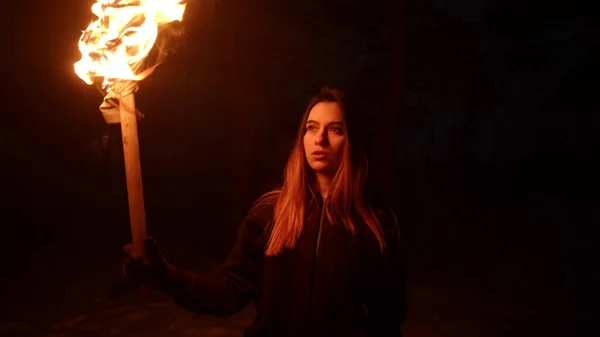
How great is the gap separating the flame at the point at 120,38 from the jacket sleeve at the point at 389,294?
1.34 metres

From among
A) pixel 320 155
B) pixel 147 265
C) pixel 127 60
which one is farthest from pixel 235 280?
pixel 127 60

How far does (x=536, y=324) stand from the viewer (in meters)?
6.27

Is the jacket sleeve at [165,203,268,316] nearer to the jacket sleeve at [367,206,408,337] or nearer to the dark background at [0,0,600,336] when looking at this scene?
the jacket sleeve at [367,206,408,337]

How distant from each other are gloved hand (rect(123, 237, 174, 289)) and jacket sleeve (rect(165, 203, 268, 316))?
0.71 feet

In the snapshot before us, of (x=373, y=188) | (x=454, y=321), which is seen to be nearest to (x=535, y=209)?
(x=454, y=321)

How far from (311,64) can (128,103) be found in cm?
1047

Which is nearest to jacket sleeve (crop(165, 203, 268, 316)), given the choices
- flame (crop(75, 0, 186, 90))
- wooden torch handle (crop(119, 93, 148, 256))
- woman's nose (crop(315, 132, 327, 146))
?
wooden torch handle (crop(119, 93, 148, 256))

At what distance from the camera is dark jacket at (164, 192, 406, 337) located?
7.61 feet

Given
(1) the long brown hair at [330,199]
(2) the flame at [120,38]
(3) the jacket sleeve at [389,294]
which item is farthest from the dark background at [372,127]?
(3) the jacket sleeve at [389,294]

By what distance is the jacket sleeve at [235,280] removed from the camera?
2.28 metres

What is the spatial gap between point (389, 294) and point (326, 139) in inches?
30.8

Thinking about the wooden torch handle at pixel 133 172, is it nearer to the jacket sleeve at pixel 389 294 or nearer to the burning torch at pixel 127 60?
the burning torch at pixel 127 60

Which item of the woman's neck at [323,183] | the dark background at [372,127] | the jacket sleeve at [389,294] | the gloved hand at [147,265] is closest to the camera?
the gloved hand at [147,265]

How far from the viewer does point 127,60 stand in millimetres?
2105
